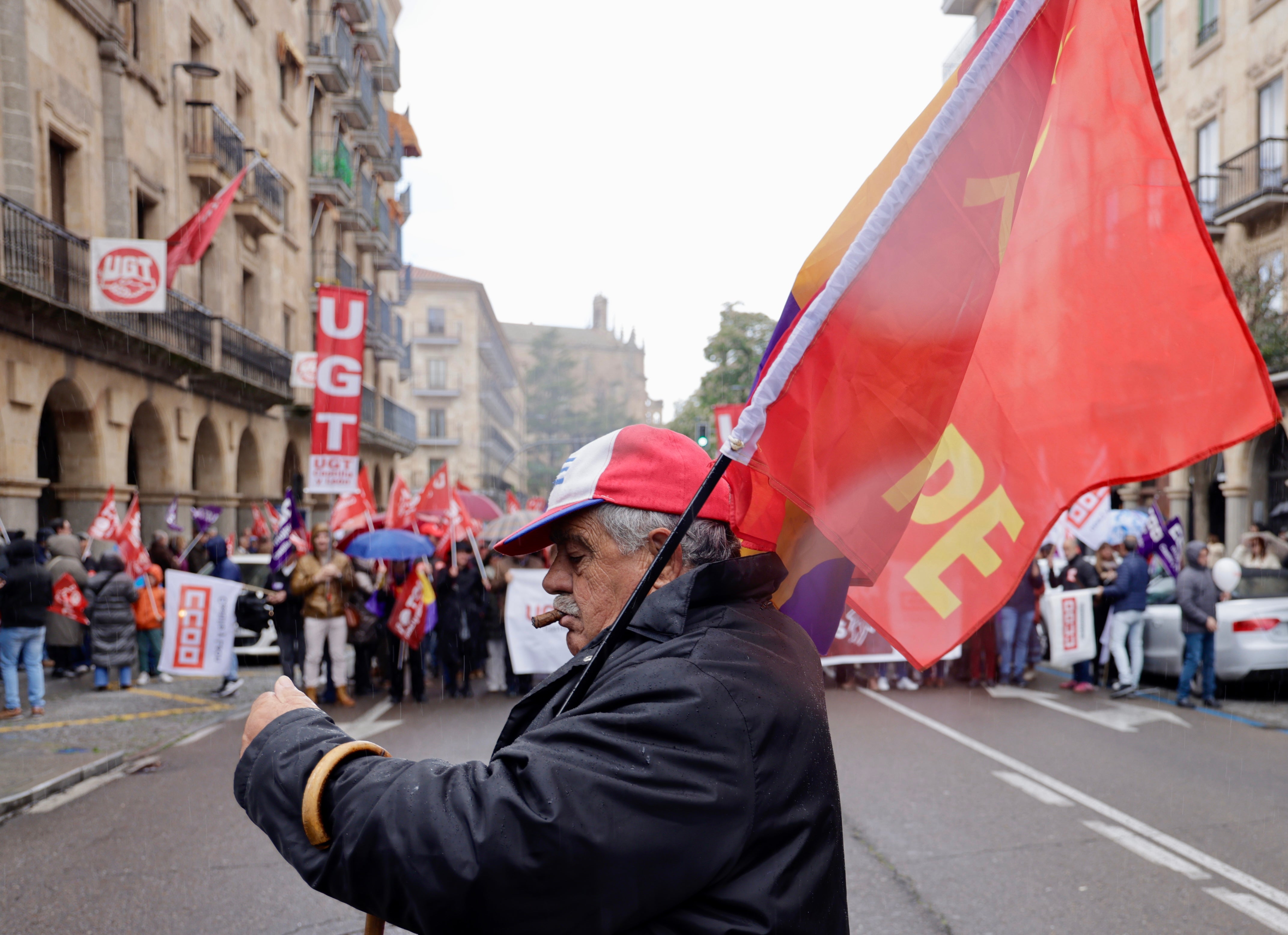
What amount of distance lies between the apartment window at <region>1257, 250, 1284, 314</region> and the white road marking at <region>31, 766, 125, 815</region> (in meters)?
22.0

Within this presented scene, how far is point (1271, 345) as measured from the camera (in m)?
20.6

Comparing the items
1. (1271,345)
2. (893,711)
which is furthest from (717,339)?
(893,711)

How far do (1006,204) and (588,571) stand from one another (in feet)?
3.09

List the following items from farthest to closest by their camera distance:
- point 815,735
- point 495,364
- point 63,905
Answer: point 495,364, point 63,905, point 815,735

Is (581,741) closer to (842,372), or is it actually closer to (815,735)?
(815,735)

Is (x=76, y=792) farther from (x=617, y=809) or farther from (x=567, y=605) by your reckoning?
(x=617, y=809)

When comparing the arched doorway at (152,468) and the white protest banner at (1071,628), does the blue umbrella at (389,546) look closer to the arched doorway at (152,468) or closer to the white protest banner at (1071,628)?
the white protest banner at (1071,628)

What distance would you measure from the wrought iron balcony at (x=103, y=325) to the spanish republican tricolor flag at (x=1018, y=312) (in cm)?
1473

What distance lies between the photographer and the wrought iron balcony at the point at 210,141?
842 inches

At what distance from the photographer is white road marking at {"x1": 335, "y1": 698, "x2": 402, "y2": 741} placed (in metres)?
9.48

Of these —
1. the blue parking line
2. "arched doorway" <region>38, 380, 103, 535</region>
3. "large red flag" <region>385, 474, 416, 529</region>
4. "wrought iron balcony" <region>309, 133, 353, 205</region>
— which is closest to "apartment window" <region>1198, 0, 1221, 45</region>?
the blue parking line

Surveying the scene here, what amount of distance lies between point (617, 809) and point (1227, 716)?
34.7 ft

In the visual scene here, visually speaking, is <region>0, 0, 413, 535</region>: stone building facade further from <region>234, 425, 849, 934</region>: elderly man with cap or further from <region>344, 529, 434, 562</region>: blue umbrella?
<region>234, 425, 849, 934</region>: elderly man with cap

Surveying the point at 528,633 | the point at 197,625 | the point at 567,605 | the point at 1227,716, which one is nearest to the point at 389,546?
the point at 528,633
